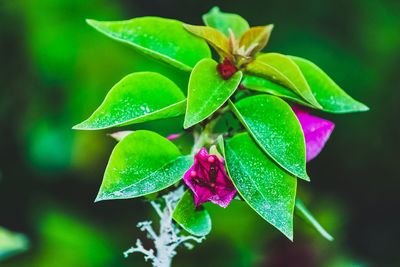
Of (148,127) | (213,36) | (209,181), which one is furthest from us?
(148,127)

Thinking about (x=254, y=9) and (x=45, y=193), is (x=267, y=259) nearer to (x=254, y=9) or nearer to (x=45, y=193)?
(x=45, y=193)

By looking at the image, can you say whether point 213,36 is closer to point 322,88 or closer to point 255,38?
point 255,38

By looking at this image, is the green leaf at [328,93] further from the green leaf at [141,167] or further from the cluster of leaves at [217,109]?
the green leaf at [141,167]

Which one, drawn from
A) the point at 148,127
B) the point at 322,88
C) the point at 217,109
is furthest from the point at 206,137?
the point at 148,127

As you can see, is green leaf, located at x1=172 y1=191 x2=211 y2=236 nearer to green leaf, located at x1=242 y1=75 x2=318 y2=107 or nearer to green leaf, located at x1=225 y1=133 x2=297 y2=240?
green leaf, located at x1=225 y1=133 x2=297 y2=240

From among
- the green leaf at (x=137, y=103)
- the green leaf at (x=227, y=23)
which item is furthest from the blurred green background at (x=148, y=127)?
the green leaf at (x=137, y=103)

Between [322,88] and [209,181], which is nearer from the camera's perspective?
[209,181]

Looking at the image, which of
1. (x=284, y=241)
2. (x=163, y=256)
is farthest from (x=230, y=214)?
(x=163, y=256)
